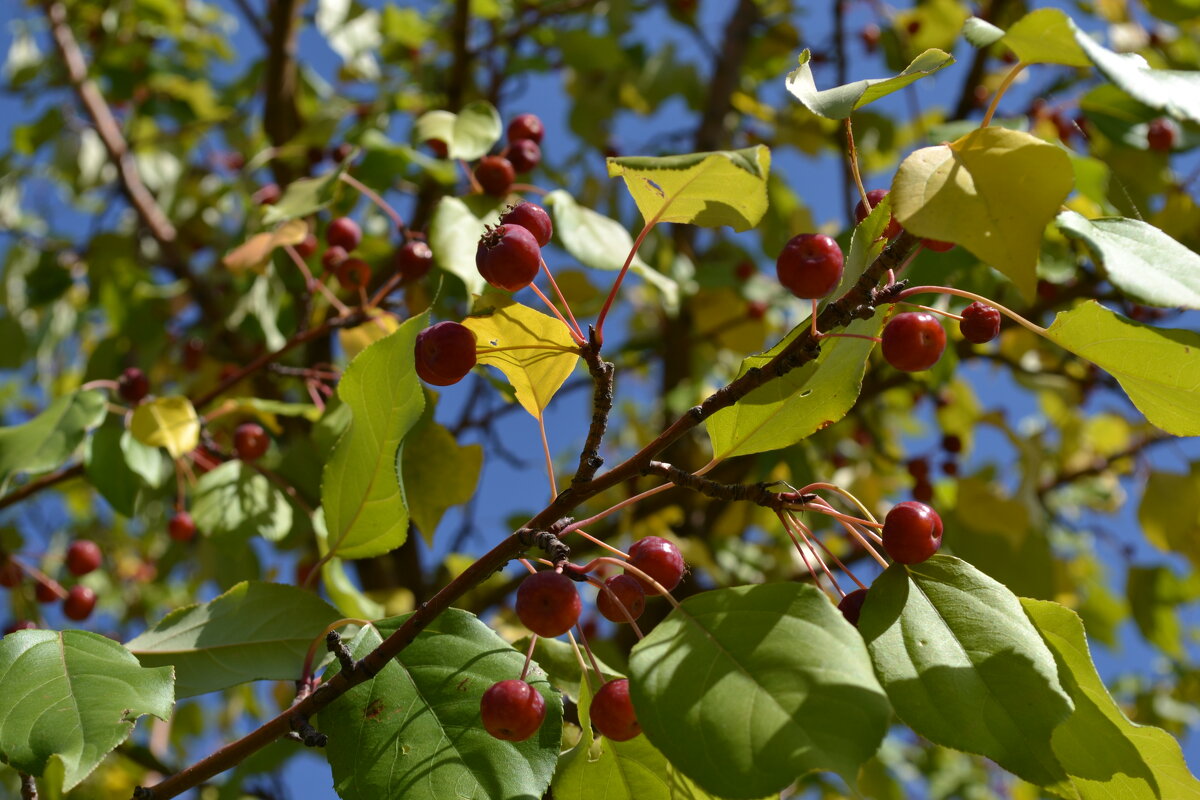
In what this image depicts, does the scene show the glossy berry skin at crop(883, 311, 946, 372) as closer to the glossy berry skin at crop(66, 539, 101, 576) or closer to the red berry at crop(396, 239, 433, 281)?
the red berry at crop(396, 239, 433, 281)

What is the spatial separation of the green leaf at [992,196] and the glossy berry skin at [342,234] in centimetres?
147

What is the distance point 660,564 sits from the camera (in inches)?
41.7

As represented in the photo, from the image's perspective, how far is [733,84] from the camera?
358cm

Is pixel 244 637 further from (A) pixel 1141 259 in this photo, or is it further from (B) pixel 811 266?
(A) pixel 1141 259

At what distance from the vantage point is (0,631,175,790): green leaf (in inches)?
36.0

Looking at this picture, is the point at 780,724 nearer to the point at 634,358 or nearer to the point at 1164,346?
the point at 1164,346

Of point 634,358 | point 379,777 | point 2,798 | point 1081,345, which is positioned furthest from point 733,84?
point 2,798

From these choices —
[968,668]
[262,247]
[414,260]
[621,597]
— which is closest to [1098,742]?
[968,668]

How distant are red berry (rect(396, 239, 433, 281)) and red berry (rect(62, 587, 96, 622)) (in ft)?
3.99

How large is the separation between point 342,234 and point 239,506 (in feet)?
2.07

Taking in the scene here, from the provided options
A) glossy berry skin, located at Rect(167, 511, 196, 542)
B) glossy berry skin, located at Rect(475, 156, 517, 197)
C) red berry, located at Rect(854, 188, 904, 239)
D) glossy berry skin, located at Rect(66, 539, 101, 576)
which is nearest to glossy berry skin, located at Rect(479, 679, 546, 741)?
red berry, located at Rect(854, 188, 904, 239)

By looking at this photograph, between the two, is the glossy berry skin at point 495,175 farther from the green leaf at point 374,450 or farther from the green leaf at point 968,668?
the green leaf at point 968,668

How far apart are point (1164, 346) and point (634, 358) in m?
2.73

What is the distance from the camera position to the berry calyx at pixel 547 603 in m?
0.92
